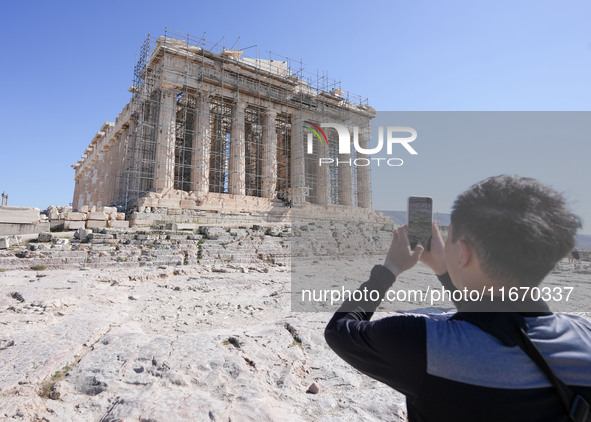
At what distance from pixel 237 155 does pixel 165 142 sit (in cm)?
423

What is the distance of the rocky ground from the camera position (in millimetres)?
1867

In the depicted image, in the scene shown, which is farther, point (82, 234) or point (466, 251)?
point (82, 234)

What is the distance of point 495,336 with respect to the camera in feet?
2.56

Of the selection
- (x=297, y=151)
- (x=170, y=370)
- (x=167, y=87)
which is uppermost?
(x=167, y=87)

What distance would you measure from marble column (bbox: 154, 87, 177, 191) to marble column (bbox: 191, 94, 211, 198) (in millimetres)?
1260

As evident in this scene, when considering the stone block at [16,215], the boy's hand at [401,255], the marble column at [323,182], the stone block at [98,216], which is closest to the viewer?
the boy's hand at [401,255]

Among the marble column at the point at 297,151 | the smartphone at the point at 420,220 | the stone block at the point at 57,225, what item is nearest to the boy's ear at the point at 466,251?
the smartphone at the point at 420,220

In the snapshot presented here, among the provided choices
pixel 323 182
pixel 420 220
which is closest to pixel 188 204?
pixel 323 182

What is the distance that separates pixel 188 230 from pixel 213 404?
38.3 feet

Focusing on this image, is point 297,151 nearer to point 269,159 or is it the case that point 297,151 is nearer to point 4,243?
point 269,159

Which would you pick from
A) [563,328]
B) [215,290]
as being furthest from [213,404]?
[215,290]

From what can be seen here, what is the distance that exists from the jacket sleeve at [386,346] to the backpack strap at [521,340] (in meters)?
0.14

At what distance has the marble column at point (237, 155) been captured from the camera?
20.4 metres

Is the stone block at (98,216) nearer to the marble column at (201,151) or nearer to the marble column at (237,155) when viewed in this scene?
the marble column at (201,151)
